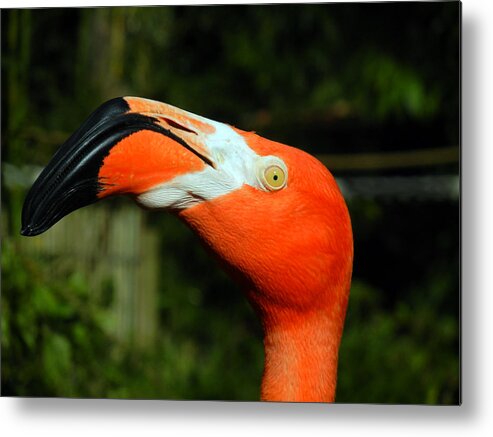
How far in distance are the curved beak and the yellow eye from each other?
0.08 metres

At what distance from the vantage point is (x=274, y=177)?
153 cm

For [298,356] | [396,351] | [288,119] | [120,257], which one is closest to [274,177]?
[298,356]

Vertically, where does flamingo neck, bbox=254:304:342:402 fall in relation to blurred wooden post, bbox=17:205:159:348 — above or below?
below

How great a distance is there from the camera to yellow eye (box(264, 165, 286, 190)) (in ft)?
4.99

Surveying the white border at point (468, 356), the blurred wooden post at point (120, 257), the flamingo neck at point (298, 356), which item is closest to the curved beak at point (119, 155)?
the flamingo neck at point (298, 356)

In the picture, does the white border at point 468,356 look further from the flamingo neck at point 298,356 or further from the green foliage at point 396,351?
the green foliage at point 396,351

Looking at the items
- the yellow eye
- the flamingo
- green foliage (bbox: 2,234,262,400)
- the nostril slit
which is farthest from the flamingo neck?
green foliage (bbox: 2,234,262,400)

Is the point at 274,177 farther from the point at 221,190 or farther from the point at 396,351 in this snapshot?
the point at 396,351

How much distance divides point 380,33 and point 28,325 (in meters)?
1.93

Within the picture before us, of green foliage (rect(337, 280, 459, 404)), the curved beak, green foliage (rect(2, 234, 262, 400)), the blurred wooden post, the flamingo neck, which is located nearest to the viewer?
the curved beak

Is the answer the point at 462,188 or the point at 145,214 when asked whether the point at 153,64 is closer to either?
the point at 145,214

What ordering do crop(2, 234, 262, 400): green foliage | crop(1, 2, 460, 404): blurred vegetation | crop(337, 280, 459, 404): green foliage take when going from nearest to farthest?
crop(2, 234, 262, 400): green foliage, crop(337, 280, 459, 404): green foliage, crop(1, 2, 460, 404): blurred vegetation

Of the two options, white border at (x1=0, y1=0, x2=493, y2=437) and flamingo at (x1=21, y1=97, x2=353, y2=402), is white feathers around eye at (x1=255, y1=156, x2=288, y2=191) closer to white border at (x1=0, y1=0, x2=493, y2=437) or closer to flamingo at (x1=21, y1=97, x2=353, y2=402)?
flamingo at (x1=21, y1=97, x2=353, y2=402)

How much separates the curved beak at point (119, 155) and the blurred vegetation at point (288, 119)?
1.04 meters
